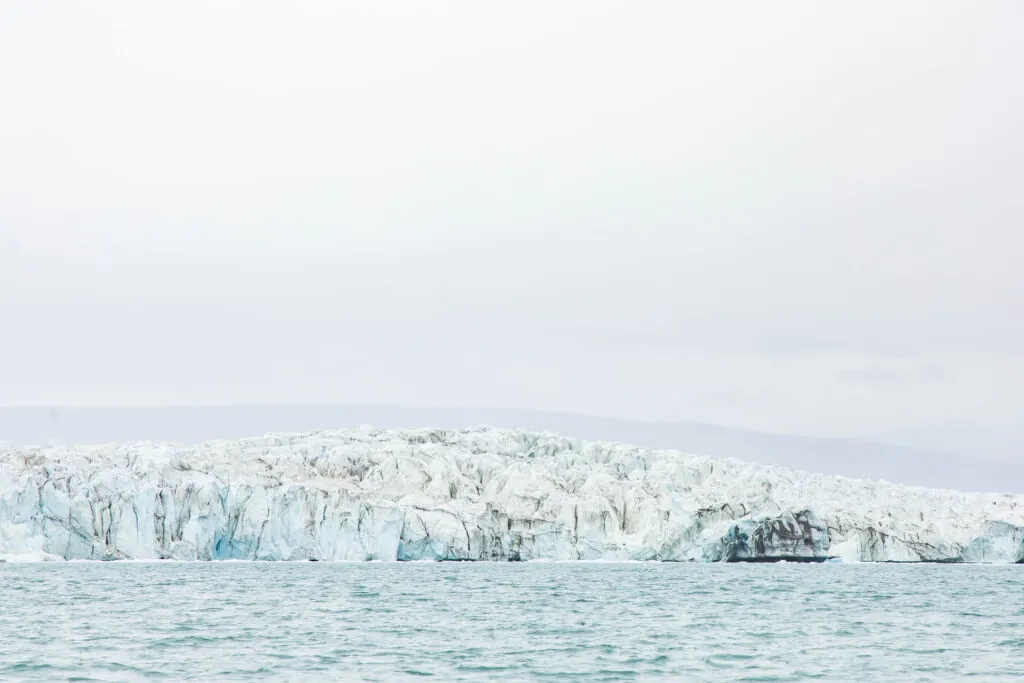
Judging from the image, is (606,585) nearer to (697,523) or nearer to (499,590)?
(499,590)

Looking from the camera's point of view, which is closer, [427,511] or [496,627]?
[496,627]

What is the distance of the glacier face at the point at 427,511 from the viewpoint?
58531 millimetres

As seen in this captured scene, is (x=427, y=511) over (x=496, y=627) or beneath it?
over

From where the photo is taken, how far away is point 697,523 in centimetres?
6438

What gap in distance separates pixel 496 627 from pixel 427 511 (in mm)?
33712

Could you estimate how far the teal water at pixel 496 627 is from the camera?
21125 millimetres

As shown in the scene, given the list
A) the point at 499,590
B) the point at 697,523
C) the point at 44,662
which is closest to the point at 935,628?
the point at 499,590

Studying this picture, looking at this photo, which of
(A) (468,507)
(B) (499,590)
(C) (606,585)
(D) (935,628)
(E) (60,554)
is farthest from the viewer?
(A) (468,507)

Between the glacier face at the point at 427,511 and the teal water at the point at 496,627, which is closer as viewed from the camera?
the teal water at the point at 496,627

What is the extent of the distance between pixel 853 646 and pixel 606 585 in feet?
73.9

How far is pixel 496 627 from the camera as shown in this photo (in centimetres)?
2950

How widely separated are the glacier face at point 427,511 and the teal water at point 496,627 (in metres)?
6.32

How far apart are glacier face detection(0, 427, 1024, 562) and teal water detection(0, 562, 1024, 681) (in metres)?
6.32

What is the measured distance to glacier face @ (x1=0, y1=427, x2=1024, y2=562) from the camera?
58.5 meters
